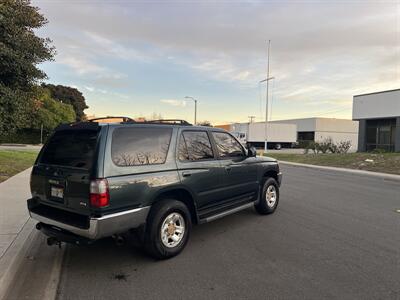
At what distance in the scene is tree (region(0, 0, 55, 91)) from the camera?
1007 cm

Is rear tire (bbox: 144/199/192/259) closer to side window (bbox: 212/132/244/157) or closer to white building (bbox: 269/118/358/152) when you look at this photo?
side window (bbox: 212/132/244/157)

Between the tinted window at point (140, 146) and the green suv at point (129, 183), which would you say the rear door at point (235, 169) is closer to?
Result: the green suv at point (129, 183)

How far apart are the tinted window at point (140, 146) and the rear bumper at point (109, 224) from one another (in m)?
0.62

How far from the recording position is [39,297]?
3.76m

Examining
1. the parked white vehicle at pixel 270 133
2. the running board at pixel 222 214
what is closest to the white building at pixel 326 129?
the parked white vehicle at pixel 270 133

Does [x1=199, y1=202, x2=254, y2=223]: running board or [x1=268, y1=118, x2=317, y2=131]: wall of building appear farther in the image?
[x1=268, y1=118, x2=317, y2=131]: wall of building

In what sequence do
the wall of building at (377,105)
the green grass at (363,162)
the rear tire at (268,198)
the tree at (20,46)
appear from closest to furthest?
the rear tire at (268,198)
the tree at (20,46)
the green grass at (363,162)
the wall of building at (377,105)

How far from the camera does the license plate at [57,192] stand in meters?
4.52

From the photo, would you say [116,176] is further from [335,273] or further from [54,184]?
[335,273]

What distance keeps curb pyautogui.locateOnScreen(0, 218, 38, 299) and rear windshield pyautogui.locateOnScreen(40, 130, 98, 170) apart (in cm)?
126

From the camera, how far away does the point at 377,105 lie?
1232 inches

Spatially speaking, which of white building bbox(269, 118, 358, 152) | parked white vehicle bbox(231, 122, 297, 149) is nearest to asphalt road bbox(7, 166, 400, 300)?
parked white vehicle bbox(231, 122, 297, 149)

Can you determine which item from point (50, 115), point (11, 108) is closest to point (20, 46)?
point (11, 108)

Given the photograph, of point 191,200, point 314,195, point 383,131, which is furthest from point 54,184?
point 383,131
